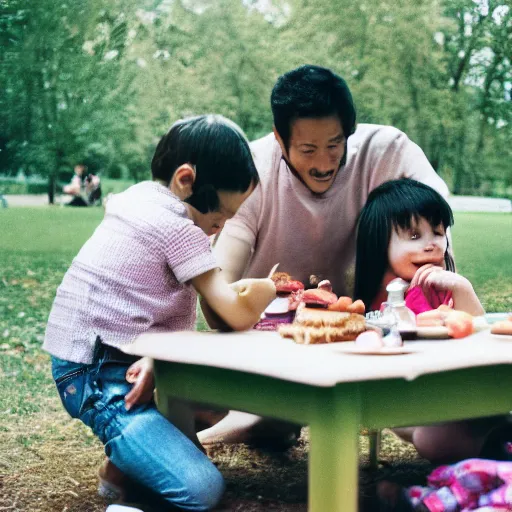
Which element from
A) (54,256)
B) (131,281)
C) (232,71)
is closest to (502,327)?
(131,281)

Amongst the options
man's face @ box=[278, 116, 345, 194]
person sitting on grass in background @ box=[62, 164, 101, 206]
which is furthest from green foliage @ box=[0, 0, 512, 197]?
man's face @ box=[278, 116, 345, 194]

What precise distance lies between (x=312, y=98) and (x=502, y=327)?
0.90 m

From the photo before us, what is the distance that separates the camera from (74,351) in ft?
6.40

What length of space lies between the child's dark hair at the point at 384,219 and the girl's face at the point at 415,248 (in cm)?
2

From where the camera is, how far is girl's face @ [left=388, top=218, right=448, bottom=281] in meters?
2.14

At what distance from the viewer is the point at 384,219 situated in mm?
2201

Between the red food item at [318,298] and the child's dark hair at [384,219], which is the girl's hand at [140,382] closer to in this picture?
the red food item at [318,298]

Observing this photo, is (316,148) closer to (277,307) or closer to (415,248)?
(415,248)

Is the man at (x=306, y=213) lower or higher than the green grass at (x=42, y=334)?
higher

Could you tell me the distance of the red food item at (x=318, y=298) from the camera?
6.21ft

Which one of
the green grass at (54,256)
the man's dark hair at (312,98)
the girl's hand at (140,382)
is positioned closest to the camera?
the girl's hand at (140,382)

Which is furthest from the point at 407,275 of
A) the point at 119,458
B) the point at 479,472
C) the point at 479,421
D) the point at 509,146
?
the point at 509,146

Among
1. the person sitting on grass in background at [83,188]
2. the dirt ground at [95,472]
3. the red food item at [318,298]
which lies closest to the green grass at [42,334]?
the dirt ground at [95,472]

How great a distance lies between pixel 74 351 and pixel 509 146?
5.33 metres
